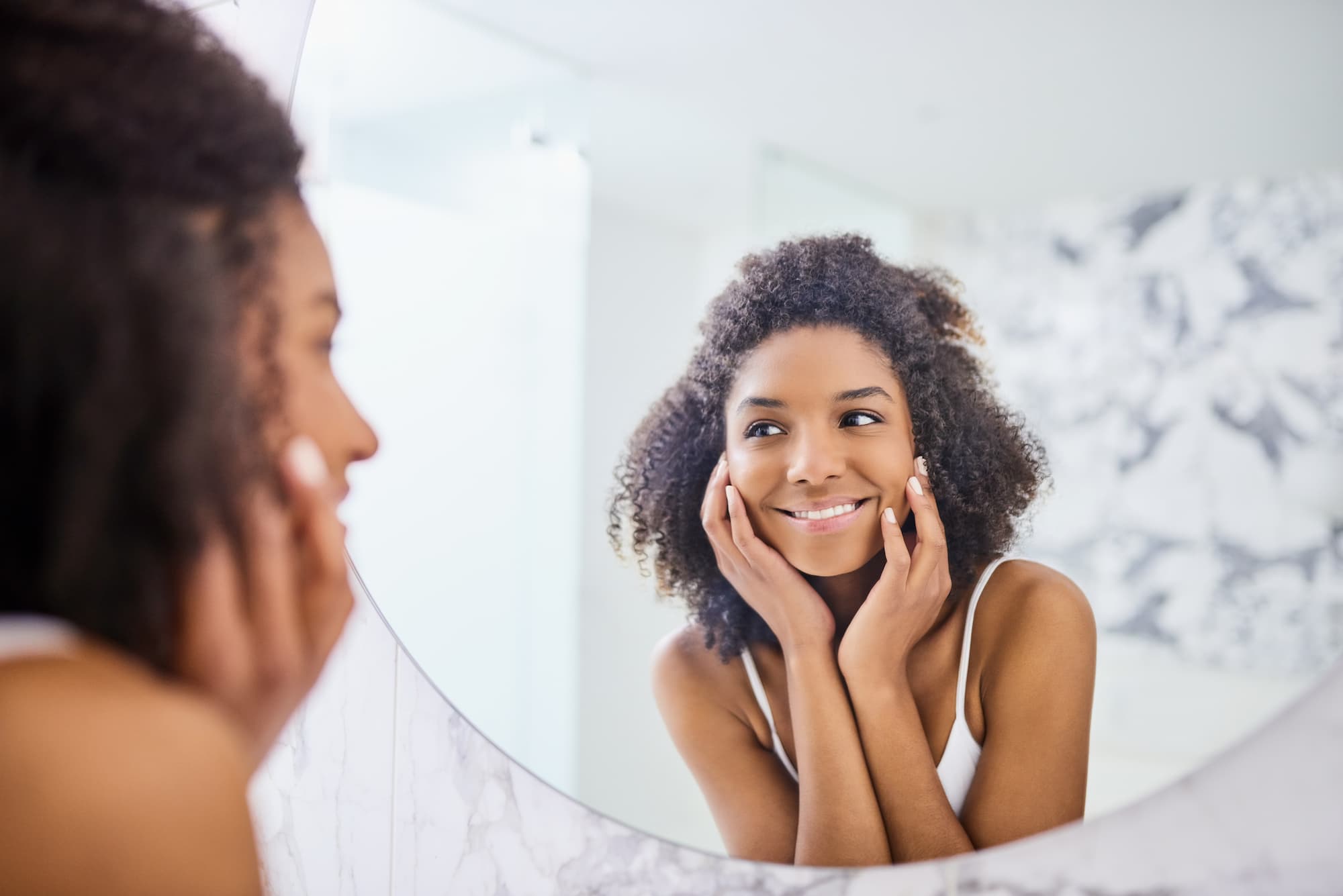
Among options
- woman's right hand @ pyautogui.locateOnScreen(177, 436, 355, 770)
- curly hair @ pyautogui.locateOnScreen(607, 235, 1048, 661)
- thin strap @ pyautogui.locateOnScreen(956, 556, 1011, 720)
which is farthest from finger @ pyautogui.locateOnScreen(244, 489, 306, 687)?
thin strap @ pyautogui.locateOnScreen(956, 556, 1011, 720)

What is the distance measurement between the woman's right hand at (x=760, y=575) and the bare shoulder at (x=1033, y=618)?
4.3 inches

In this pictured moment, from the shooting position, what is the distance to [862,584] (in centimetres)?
65

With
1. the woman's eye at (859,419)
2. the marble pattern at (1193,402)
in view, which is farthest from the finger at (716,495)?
the marble pattern at (1193,402)

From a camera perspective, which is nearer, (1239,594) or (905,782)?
(1239,594)

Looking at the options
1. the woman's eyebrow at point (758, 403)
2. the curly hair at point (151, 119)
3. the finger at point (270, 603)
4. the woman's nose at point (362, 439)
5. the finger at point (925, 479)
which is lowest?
the finger at point (270, 603)

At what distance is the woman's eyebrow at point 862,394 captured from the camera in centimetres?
63

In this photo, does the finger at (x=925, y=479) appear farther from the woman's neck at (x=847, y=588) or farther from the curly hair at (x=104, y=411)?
the curly hair at (x=104, y=411)

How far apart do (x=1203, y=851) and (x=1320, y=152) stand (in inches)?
16.6

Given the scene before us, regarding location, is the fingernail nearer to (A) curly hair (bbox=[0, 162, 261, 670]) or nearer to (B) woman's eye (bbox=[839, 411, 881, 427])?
(A) curly hair (bbox=[0, 162, 261, 670])

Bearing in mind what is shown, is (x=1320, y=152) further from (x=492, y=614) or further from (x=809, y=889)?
(x=492, y=614)

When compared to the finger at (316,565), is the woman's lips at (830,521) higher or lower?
higher

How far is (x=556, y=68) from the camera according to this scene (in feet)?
2.73

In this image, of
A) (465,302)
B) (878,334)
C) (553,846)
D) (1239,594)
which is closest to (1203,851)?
(1239,594)

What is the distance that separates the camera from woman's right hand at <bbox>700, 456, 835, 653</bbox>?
0.68m
